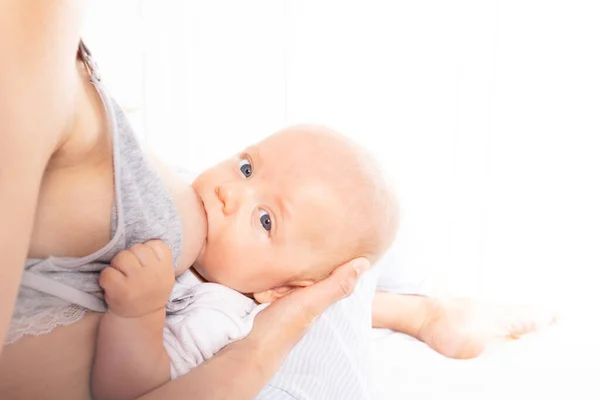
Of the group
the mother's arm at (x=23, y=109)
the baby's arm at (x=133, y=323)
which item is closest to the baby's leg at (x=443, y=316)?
the baby's arm at (x=133, y=323)

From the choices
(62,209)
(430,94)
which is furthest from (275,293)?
(430,94)

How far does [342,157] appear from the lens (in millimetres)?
1357

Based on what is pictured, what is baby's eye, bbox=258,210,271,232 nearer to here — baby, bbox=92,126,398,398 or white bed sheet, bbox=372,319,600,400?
baby, bbox=92,126,398,398

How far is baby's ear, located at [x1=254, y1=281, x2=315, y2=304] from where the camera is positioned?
138 centimetres

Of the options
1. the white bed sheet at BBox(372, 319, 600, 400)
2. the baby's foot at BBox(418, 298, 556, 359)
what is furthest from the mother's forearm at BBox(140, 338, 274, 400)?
the baby's foot at BBox(418, 298, 556, 359)

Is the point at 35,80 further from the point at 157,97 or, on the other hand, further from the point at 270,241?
the point at 157,97

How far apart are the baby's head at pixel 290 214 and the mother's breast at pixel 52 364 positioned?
0.32 m

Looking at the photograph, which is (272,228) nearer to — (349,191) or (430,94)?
(349,191)

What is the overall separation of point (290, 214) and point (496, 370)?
0.80m

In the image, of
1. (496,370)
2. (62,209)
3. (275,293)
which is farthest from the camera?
(496,370)

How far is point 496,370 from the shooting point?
1767mm

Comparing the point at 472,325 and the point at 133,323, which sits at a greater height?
the point at 133,323

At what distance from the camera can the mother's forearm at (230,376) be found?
3.50 ft

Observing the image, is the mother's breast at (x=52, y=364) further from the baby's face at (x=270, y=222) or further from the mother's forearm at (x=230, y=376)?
the baby's face at (x=270, y=222)
